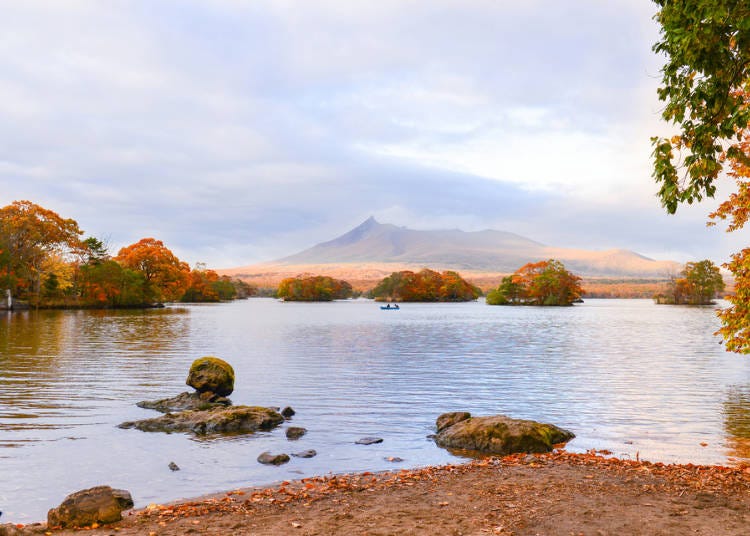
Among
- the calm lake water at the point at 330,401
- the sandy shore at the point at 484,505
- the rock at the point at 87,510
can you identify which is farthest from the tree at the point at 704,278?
the rock at the point at 87,510

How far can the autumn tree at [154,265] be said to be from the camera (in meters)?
127

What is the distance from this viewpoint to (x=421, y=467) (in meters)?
15.7

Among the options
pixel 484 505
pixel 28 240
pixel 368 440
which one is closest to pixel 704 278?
pixel 28 240

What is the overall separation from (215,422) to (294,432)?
116 inches

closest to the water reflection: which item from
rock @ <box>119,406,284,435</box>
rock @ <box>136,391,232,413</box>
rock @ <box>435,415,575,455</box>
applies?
rock @ <box>435,415,575,455</box>

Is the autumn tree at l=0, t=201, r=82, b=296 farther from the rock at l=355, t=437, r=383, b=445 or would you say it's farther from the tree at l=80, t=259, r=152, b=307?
the rock at l=355, t=437, r=383, b=445

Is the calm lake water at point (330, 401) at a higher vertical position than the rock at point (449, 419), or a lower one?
lower

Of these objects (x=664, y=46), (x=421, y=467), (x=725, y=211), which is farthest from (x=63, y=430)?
(x=725, y=211)

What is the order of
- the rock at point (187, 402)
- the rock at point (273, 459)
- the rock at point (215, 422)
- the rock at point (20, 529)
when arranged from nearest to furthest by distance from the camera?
the rock at point (20, 529) < the rock at point (273, 459) < the rock at point (215, 422) < the rock at point (187, 402)

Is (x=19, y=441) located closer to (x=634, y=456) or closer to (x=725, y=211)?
(x=634, y=456)

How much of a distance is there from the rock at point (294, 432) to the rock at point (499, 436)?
14.6 feet

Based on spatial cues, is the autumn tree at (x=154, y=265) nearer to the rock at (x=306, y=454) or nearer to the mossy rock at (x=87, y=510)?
the rock at (x=306, y=454)

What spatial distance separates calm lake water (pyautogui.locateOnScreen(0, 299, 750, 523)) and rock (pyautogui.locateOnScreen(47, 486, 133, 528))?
1.78 metres

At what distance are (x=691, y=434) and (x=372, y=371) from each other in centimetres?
1980
